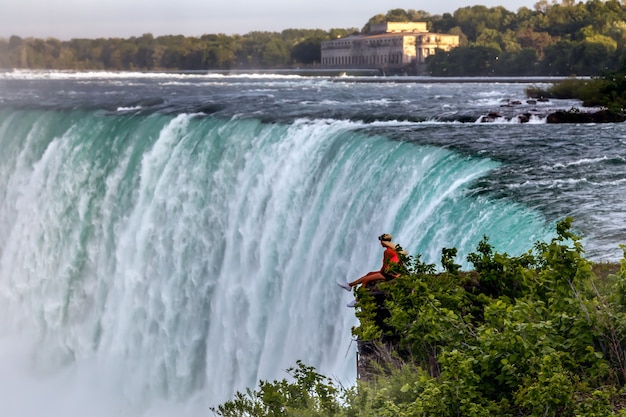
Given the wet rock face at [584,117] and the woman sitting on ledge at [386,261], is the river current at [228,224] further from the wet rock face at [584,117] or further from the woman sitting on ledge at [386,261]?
the woman sitting on ledge at [386,261]

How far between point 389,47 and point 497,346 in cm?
11795

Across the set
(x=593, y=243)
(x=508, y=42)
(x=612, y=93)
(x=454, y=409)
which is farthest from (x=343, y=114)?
(x=508, y=42)

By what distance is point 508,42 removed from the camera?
103m

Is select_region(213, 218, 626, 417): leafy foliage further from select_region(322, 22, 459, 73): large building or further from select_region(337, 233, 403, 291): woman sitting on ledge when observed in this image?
select_region(322, 22, 459, 73): large building

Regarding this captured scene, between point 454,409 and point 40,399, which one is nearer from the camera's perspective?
point 454,409

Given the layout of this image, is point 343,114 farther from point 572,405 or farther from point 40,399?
point 572,405

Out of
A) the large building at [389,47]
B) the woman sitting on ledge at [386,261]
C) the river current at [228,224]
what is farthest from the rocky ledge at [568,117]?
the large building at [389,47]

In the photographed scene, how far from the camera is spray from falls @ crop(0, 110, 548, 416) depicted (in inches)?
712

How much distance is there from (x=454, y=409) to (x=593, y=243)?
21.9ft

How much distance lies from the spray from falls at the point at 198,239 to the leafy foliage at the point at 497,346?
448 centimetres

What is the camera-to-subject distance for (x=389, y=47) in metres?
125

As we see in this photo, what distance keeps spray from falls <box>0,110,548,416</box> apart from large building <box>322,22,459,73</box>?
83.4 metres

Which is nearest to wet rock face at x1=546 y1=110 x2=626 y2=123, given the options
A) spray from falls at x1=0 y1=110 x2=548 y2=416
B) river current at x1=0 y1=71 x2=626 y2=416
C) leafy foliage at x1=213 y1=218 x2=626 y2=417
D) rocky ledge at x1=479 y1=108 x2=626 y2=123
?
rocky ledge at x1=479 y1=108 x2=626 y2=123

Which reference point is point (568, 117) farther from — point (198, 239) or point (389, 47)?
point (389, 47)
